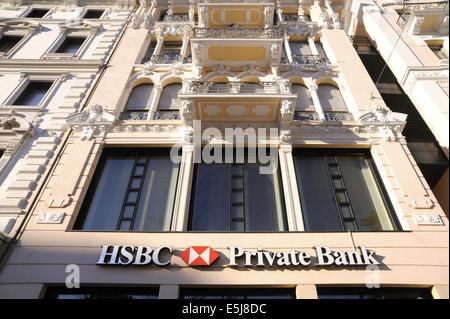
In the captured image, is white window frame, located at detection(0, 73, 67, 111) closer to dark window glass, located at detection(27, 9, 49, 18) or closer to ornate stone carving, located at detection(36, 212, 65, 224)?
ornate stone carving, located at detection(36, 212, 65, 224)

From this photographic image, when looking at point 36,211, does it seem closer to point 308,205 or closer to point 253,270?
point 253,270

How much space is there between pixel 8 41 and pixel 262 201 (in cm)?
1489

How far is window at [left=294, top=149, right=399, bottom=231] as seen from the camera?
27.9ft

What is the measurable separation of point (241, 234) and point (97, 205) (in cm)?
419

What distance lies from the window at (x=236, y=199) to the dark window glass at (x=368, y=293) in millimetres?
1889

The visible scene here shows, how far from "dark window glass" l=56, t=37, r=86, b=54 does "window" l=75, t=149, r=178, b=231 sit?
7605 millimetres

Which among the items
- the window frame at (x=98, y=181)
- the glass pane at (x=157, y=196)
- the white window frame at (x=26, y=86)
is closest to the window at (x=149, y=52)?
the white window frame at (x=26, y=86)

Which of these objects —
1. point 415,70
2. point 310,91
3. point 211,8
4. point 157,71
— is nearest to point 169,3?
point 211,8

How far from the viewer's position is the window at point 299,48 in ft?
48.9

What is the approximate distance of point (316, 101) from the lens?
39.4 ft

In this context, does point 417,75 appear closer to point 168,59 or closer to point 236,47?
point 236,47

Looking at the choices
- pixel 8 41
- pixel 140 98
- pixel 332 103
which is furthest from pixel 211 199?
pixel 8 41

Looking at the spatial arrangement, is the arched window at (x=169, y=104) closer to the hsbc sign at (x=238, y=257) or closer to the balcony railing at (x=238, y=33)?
the balcony railing at (x=238, y=33)

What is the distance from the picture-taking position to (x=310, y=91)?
12.6m
